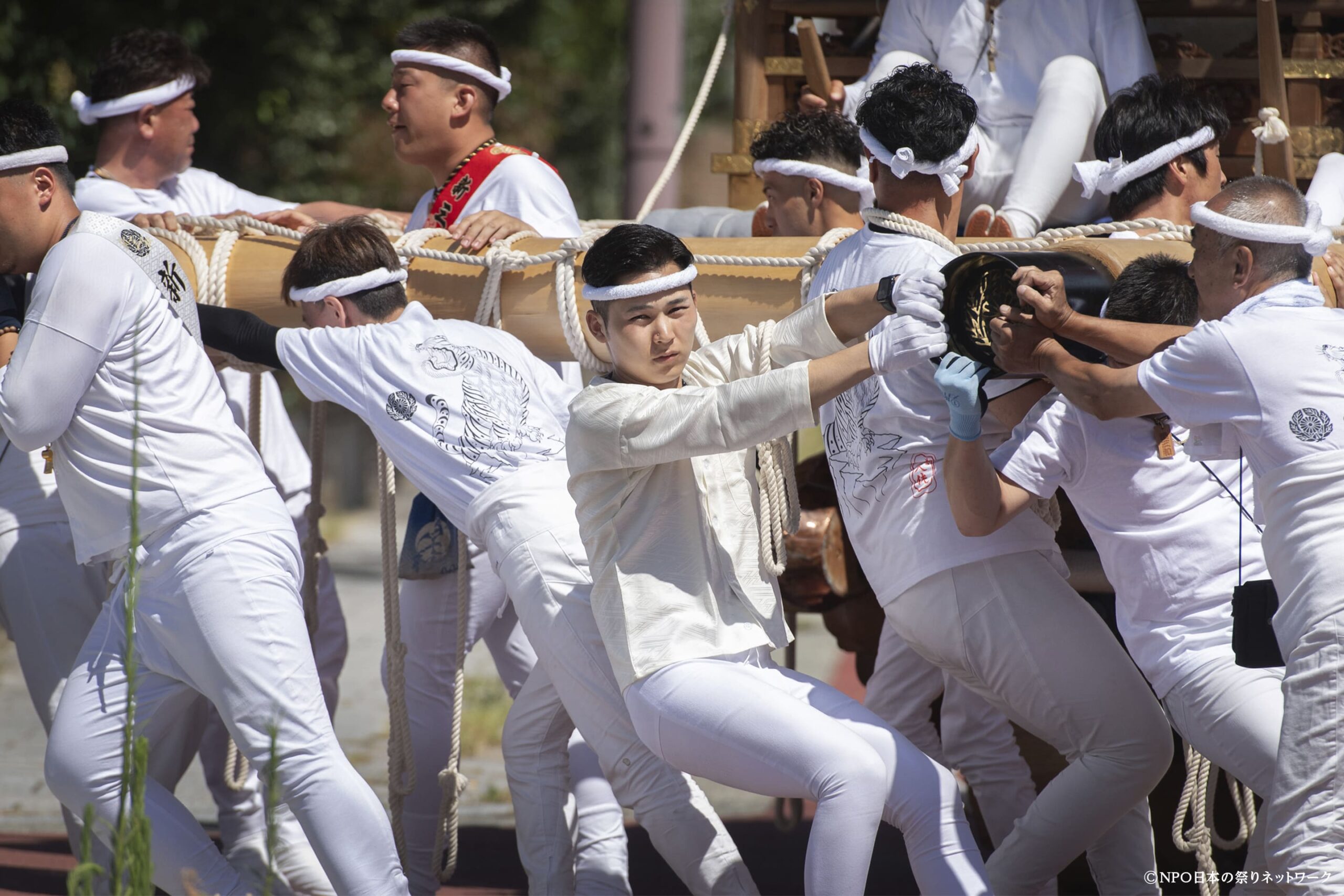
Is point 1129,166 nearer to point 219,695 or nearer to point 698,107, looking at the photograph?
point 698,107

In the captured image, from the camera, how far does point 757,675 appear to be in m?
2.75

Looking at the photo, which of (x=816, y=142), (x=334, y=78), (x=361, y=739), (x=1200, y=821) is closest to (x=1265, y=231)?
(x=1200, y=821)

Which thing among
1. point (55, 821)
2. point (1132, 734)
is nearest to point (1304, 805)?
point (1132, 734)

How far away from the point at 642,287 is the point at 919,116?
2.07 feet

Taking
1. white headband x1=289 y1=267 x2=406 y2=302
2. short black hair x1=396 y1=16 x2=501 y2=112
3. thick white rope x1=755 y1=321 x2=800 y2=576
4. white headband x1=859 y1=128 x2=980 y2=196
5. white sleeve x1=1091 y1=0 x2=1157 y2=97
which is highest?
white sleeve x1=1091 y1=0 x2=1157 y2=97

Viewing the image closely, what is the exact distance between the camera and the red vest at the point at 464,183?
409 cm

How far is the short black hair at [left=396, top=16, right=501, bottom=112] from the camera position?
167 inches

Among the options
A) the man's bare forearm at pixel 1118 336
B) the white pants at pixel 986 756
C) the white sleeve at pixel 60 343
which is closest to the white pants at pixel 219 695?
the white sleeve at pixel 60 343

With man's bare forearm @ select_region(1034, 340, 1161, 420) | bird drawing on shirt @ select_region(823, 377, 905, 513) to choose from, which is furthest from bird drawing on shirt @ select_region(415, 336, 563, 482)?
Answer: man's bare forearm @ select_region(1034, 340, 1161, 420)

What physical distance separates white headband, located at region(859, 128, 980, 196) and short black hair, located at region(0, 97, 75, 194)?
1593 mm

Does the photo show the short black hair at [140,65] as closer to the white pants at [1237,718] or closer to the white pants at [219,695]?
the white pants at [219,695]

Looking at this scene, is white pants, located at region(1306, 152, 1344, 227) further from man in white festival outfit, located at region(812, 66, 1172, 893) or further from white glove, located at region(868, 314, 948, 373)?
white glove, located at region(868, 314, 948, 373)

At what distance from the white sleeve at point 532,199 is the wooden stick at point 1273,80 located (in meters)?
1.70

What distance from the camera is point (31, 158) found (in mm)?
3100
